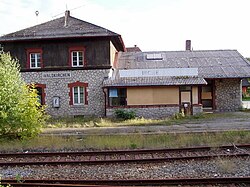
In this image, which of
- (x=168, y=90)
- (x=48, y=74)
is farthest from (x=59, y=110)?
(x=168, y=90)

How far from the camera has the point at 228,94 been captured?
90.2 feet

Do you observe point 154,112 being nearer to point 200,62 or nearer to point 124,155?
point 200,62

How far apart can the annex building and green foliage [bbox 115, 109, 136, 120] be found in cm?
76

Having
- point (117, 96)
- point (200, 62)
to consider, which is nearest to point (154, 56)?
point (200, 62)

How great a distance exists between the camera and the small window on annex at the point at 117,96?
24656mm

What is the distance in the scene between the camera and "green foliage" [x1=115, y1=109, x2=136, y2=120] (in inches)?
897

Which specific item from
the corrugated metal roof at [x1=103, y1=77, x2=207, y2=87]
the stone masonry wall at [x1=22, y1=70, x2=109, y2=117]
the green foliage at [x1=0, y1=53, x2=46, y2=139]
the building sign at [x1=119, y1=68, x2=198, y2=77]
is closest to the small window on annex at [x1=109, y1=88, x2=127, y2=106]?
the corrugated metal roof at [x1=103, y1=77, x2=207, y2=87]

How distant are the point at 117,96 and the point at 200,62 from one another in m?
9.23

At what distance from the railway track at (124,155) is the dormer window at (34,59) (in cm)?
1486

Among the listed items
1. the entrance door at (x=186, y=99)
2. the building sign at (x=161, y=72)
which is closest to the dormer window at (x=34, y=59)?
the building sign at (x=161, y=72)

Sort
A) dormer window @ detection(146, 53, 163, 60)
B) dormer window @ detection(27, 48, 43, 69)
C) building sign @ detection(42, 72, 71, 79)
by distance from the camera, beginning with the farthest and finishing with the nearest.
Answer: dormer window @ detection(146, 53, 163, 60) → dormer window @ detection(27, 48, 43, 69) → building sign @ detection(42, 72, 71, 79)

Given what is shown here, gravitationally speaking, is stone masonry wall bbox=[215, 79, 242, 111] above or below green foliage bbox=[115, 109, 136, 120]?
above

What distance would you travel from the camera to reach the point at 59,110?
25438mm

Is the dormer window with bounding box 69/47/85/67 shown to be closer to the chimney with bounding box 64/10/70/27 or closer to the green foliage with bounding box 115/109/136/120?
the chimney with bounding box 64/10/70/27
